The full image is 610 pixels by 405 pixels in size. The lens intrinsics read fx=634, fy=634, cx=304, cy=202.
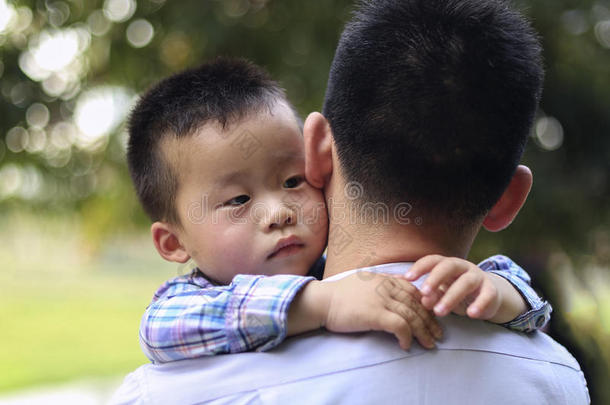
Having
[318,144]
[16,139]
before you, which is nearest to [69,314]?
[16,139]

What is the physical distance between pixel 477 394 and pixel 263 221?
1.69ft

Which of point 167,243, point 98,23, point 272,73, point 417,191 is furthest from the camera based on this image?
point 98,23

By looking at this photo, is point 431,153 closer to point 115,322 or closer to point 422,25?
point 422,25

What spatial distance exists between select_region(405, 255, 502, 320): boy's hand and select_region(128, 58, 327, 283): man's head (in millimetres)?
367

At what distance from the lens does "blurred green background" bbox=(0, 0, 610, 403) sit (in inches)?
110

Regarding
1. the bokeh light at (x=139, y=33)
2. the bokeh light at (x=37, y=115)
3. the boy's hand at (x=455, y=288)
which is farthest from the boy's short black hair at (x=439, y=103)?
the bokeh light at (x=37, y=115)

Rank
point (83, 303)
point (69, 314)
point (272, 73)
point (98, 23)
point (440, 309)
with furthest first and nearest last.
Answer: point (83, 303) → point (69, 314) → point (98, 23) → point (272, 73) → point (440, 309)

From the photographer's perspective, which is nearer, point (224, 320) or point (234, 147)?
point (224, 320)

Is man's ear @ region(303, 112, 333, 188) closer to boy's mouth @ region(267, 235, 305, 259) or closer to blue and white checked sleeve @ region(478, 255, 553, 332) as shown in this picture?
boy's mouth @ region(267, 235, 305, 259)

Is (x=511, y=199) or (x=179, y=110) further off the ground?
(x=179, y=110)

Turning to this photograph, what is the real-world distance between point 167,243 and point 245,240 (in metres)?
0.26

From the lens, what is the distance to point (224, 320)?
0.97 meters

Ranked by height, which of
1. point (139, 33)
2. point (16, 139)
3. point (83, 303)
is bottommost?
point (83, 303)

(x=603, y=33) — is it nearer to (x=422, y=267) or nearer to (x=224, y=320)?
(x=422, y=267)
